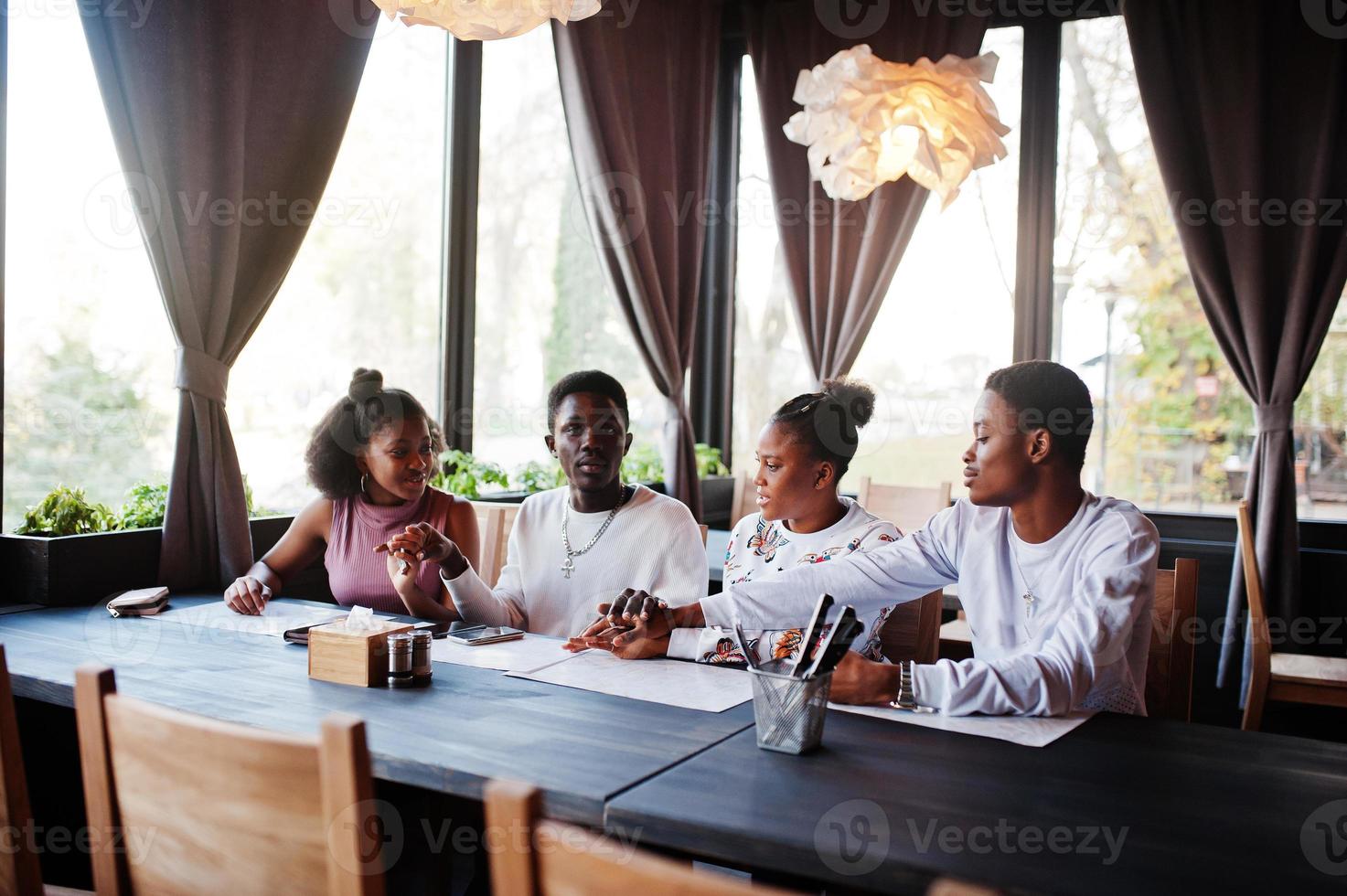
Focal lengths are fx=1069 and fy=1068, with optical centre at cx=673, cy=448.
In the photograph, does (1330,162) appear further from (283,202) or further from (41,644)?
(41,644)

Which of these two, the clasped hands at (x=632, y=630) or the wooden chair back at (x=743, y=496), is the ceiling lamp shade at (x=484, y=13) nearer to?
the clasped hands at (x=632, y=630)

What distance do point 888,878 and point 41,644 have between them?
1693 mm

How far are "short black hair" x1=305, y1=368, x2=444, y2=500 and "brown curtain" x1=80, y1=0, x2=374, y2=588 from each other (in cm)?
30

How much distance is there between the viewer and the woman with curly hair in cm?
263

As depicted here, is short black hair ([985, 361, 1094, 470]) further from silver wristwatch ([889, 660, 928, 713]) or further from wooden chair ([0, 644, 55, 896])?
wooden chair ([0, 644, 55, 896])

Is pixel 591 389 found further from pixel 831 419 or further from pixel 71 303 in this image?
pixel 71 303

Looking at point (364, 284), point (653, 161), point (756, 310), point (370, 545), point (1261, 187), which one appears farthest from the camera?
point (756, 310)

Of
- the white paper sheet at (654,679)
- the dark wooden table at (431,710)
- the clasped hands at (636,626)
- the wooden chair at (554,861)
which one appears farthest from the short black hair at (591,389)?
the wooden chair at (554,861)

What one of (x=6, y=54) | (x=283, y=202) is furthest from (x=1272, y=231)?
(x=6, y=54)

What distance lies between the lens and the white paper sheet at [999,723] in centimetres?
156

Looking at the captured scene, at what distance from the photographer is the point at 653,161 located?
15.9 ft

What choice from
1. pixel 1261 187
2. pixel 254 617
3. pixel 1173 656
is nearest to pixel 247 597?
pixel 254 617

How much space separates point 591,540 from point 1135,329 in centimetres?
316

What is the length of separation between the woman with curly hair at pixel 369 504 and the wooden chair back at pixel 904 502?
6.90 ft
